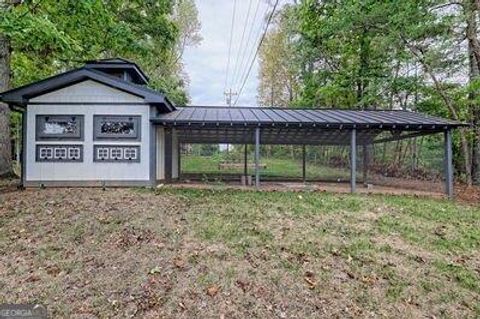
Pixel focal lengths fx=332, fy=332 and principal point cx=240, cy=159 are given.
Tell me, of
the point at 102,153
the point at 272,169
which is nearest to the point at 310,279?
the point at 102,153

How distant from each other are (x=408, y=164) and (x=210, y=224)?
1114cm

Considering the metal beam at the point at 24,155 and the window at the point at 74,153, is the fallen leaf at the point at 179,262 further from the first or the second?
the metal beam at the point at 24,155

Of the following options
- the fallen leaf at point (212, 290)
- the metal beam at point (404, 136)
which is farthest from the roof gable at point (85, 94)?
the metal beam at point (404, 136)

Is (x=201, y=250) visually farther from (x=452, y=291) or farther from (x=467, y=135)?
(x=467, y=135)

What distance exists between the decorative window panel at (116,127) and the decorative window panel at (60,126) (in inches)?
17.9

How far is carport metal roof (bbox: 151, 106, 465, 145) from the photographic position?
373 inches

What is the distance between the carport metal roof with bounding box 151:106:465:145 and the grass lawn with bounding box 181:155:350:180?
3.71 feet

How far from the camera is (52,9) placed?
393 inches

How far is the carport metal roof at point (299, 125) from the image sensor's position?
373 inches

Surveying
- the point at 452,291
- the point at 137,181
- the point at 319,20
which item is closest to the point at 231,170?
the point at 137,181

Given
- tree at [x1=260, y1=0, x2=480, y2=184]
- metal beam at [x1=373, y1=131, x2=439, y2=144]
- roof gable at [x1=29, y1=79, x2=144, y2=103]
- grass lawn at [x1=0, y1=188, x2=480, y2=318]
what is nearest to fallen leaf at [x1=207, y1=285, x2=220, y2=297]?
grass lawn at [x1=0, y1=188, x2=480, y2=318]

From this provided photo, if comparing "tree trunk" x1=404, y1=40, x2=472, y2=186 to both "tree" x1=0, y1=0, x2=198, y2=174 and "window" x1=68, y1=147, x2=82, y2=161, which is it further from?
"window" x1=68, y1=147, x2=82, y2=161

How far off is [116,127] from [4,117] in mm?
3489

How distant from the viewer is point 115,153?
9281 mm
